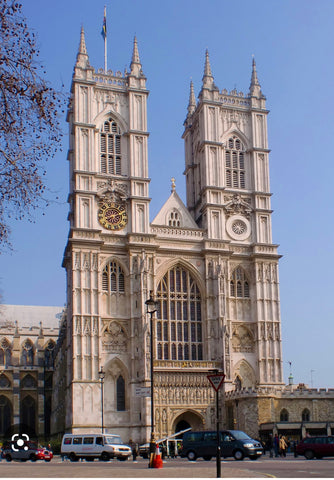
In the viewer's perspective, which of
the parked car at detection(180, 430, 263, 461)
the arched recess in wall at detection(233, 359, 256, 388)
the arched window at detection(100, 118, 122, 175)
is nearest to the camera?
the parked car at detection(180, 430, 263, 461)

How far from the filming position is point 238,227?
6028cm

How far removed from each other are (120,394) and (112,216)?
14.2 meters

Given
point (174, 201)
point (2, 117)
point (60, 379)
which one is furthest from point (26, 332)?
point (2, 117)

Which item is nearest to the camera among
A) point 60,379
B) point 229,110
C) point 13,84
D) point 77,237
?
point 13,84

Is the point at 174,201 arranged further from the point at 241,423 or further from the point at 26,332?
the point at 26,332

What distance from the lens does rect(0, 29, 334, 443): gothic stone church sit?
52.2 m

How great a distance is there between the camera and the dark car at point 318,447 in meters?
33.2

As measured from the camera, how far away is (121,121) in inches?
2344

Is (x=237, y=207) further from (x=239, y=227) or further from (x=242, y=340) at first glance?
(x=242, y=340)

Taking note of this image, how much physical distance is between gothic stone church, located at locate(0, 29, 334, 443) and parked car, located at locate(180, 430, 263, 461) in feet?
46.7

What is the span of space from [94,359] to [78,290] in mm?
5351

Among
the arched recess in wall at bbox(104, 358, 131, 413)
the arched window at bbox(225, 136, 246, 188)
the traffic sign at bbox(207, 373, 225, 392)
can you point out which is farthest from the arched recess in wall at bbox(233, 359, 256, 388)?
the traffic sign at bbox(207, 373, 225, 392)

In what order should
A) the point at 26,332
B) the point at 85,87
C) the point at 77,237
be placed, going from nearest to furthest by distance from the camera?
the point at 77,237 → the point at 85,87 → the point at 26,332

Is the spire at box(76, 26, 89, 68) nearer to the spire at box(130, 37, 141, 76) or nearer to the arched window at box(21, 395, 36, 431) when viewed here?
the spire at box(130, 37, 141, 76)
